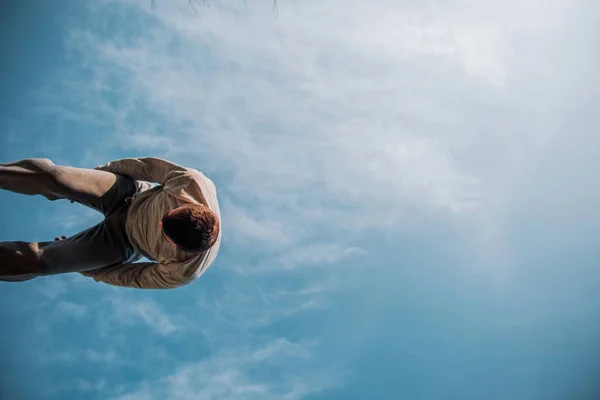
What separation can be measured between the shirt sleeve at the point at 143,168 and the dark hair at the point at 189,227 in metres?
0.51

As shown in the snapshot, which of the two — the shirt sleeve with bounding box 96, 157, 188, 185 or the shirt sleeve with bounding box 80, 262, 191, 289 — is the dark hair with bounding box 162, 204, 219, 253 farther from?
the shirt sleeve with bounding box 96, 157, 188, 185

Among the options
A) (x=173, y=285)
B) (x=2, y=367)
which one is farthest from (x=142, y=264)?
(x=2, y=367)

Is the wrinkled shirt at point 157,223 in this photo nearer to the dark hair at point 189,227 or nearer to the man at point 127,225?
the man at point 127,225

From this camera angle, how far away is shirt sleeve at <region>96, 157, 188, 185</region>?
2523mm

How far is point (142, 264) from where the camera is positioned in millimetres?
2576

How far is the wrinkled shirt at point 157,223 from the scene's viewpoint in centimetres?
228

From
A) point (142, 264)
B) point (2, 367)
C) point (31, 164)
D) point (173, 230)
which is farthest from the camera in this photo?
point (2, 367)

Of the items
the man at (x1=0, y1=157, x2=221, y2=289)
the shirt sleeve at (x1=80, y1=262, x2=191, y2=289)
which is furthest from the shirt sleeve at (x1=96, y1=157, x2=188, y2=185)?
the shirt sleeve at (x1=80, y1=262, x2=191, y2=289)

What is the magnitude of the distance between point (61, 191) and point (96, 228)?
0.32m

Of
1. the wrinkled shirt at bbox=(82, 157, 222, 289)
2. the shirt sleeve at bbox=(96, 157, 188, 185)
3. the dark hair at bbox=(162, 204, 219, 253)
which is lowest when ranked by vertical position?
the dark hair at bbox=(162, 204, 219, 253)

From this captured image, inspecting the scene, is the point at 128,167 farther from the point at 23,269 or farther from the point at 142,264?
the point at 23,269

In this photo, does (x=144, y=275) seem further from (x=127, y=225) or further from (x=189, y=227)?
(x=189, y=227)

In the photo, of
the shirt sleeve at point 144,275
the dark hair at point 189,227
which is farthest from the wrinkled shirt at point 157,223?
the dark hair at point 189,227

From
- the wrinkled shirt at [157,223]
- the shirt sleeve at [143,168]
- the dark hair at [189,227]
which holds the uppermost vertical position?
the shirt sleeve at [143,168]
